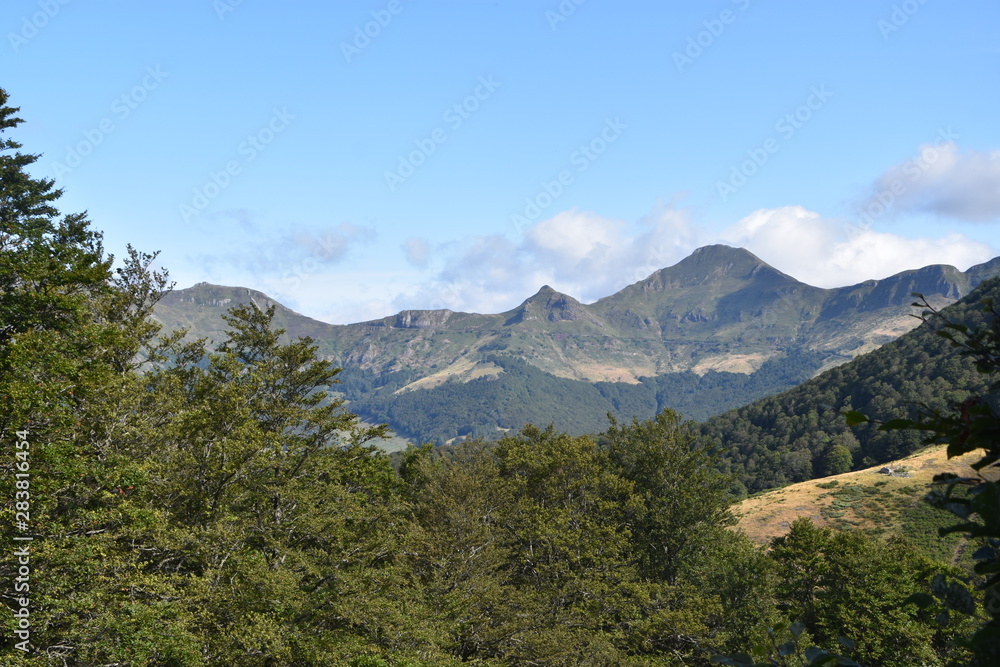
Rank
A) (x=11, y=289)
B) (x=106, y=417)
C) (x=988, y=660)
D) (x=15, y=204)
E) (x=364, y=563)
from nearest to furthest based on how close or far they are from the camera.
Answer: (x=988, y=660) < (x=11, y=289) < (x=106, y=417) < (x=364, y=563) < (x=15, y=204)

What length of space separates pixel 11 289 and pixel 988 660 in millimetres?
24961

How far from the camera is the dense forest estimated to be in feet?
55.6

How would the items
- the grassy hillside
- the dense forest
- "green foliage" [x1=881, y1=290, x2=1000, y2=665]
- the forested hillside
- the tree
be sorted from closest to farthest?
"green foliage" [x1=881, y1=290, x2=1000, y2=665], the dense forest, the tree, the grassy hillside, the forested hillside

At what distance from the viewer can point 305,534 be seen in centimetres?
3027

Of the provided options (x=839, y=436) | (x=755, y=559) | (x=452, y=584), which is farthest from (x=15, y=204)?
(x=839, y=436)

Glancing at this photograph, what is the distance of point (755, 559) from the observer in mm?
40000

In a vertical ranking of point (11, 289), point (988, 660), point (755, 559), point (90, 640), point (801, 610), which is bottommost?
point (801, 610)

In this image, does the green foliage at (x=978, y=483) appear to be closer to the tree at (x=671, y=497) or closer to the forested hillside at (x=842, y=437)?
the tree at (x=671, y=497)

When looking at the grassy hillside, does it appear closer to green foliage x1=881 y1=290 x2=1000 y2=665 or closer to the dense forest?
the dense forest

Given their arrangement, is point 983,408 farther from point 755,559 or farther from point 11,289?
point 755,559

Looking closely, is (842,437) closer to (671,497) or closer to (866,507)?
(866,507)

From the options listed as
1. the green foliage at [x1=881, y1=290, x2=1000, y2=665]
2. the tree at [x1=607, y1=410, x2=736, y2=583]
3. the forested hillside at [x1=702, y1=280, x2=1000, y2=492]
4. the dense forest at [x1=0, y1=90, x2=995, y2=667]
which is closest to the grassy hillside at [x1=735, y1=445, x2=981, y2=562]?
the tree at [x1=607, y1=410, x2=736, y2=583]

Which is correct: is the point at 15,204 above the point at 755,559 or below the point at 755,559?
above

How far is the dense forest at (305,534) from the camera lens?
55.6ft
